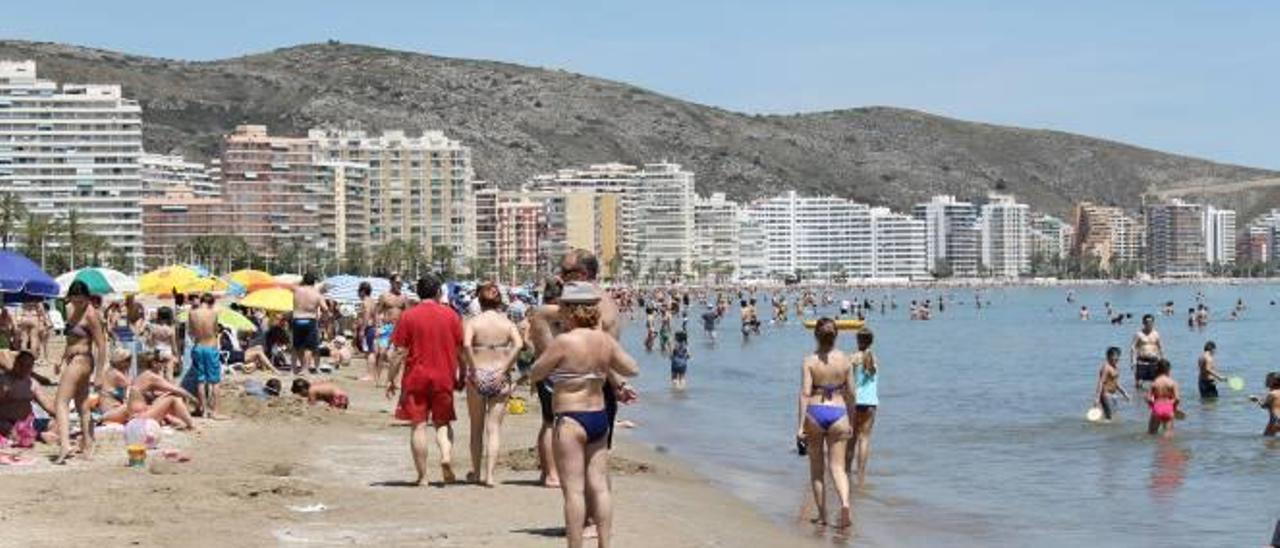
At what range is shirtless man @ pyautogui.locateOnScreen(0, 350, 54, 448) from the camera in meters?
14.8

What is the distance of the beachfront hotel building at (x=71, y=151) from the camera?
563 ft

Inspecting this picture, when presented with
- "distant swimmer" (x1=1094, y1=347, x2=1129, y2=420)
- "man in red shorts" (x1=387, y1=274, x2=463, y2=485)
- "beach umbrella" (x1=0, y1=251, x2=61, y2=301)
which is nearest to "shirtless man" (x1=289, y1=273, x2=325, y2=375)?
"beach umbrella" (x1=0, y1=251, x2=61, y2=301)

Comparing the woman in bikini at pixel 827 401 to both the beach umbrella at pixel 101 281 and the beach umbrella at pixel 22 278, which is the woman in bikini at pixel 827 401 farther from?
the beach umbrella at pixel 101 281

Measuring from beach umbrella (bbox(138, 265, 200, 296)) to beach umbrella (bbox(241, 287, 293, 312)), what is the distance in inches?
60.5

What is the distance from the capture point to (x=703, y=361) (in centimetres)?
5128

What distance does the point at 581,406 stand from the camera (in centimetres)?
924

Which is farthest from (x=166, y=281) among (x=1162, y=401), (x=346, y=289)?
(x=1162, y=401)

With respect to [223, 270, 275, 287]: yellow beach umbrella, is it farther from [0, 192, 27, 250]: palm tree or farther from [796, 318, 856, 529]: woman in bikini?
[0, 192, 27, 250]: palm tree

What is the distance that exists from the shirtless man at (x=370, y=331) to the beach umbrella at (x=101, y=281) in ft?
11.9

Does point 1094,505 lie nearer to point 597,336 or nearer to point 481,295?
point 481,295

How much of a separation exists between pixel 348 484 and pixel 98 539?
335 centimetres

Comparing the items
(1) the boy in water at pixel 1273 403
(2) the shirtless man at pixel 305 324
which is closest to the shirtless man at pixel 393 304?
(2) the shirtless man at pixel 305 324

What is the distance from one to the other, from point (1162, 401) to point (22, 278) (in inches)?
504

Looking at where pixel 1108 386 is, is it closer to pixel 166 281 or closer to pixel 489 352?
pixel 489 352
